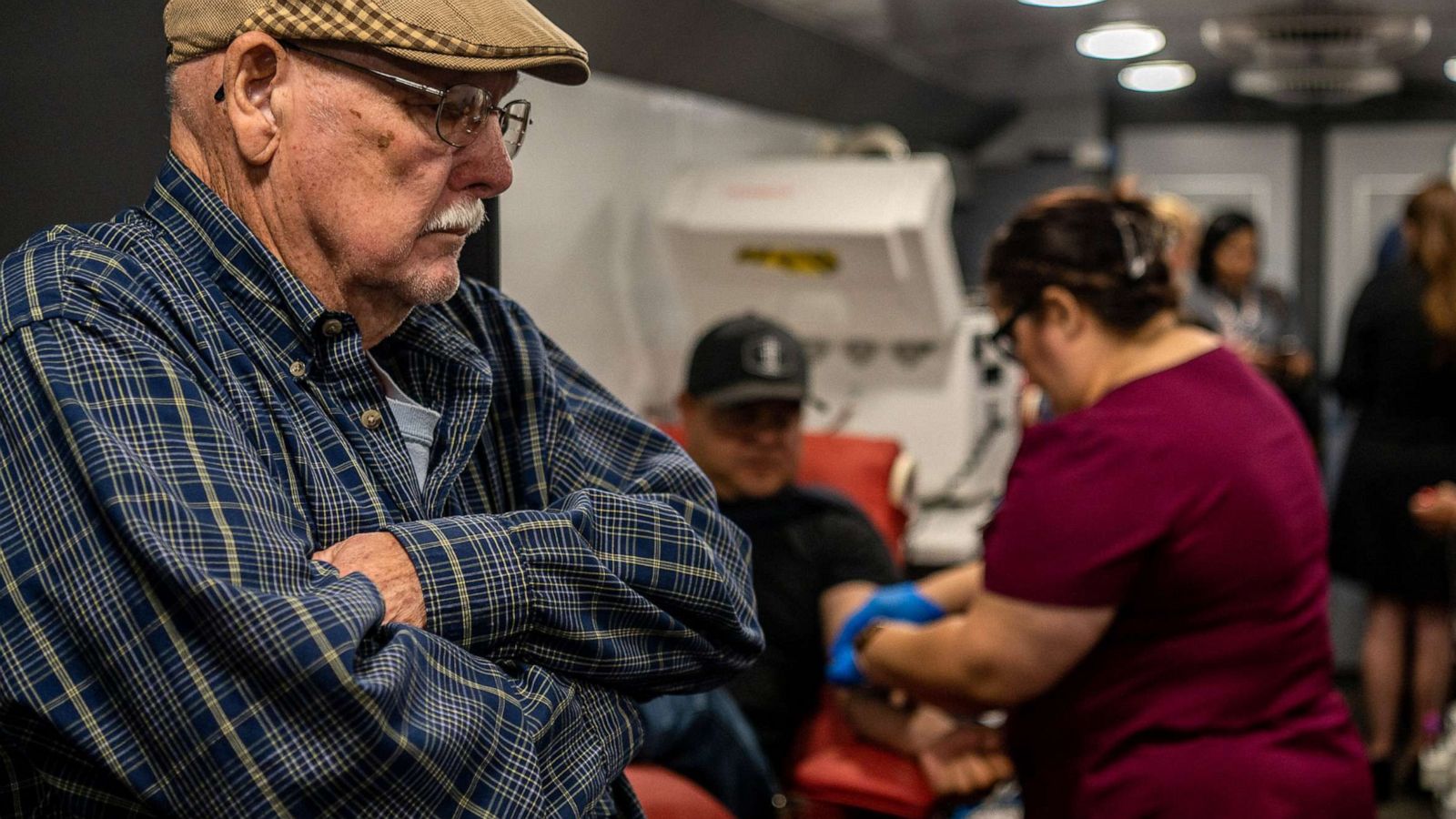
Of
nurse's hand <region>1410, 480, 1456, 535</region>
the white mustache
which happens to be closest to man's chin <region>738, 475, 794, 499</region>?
the white mustache

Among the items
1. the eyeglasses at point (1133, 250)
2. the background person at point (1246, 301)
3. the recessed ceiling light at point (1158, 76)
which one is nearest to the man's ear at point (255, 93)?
the eyeglasses at point (1133, 250)

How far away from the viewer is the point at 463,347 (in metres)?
1.03

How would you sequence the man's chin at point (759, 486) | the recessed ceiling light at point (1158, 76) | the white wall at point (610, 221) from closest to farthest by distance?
1. the man's chin at point (759, 486)
2. the white wall at point (610, 221)
3. the recessed ceiling light at point (1158, 76)

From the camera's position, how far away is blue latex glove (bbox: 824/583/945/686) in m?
2.09

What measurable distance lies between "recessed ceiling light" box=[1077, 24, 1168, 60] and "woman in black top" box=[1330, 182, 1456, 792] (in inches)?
47.6

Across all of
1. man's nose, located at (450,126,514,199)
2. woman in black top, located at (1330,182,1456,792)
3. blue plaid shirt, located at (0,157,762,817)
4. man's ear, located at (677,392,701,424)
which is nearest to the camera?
blue plaid shirt, located at (0,157,762,817)

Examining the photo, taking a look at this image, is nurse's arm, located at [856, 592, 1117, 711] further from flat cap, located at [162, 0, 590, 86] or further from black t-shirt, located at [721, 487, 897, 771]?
flat cap, located at [162, 0, 590, 86]

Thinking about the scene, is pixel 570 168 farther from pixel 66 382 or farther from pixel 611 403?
pixel 66 382

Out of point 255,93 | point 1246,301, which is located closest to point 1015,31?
point 1246,301

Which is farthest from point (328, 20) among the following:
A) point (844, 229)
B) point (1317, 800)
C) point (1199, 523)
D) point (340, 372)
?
point (844, 229)

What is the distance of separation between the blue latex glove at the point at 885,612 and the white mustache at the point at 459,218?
1.23 m

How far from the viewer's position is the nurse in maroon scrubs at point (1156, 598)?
64.5 inches

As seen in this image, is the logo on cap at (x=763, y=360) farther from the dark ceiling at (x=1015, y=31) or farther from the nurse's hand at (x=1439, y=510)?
the nurse's hand at (x=1439, y=510)

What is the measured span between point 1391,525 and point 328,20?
12.4 ft
